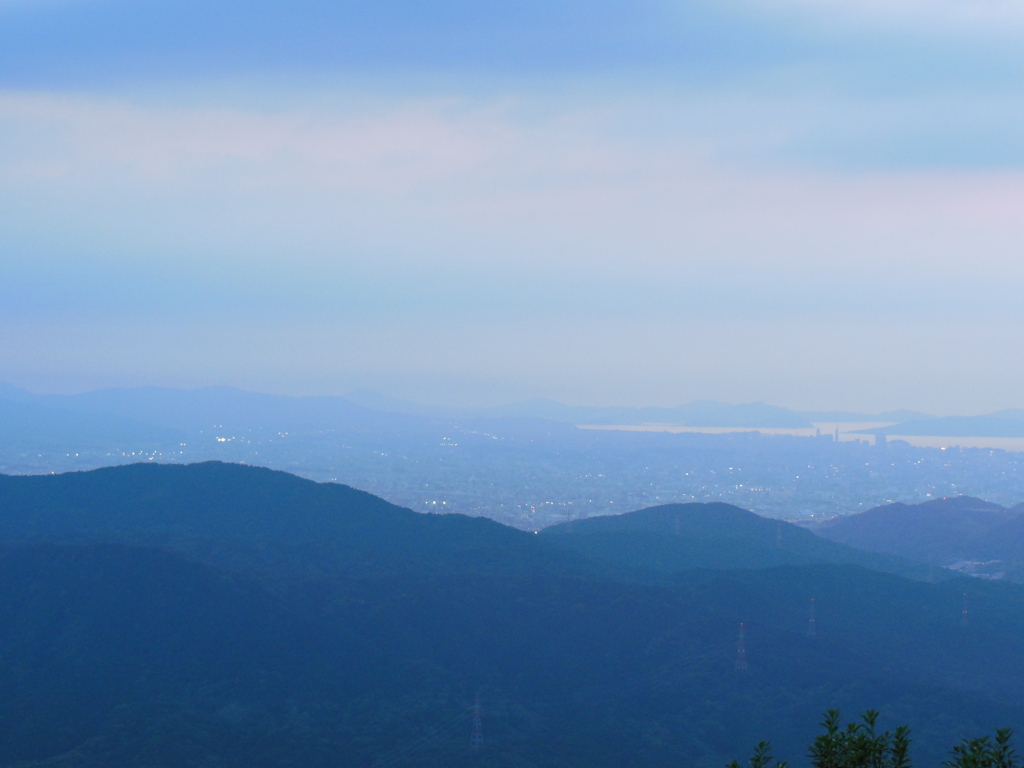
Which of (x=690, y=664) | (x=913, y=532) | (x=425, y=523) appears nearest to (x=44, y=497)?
(x=425, y=523)

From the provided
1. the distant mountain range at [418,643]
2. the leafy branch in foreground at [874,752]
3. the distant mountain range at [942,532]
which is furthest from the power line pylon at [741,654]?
the distant mountain range at [942,532]

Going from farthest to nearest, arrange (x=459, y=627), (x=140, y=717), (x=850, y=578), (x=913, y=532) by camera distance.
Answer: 1. (x=913, y=532)
2. (x=850, y=578)
3. (x=459, y=627)
4. (x=140, y=717)

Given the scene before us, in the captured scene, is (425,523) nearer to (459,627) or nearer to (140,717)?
(459,627)

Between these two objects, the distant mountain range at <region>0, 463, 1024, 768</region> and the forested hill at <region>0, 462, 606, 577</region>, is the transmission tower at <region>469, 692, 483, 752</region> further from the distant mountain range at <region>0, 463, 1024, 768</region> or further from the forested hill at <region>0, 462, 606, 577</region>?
the forested hill at <region>0, 462, 606, 577</region>

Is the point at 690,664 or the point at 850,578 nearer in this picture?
the point at 690,664

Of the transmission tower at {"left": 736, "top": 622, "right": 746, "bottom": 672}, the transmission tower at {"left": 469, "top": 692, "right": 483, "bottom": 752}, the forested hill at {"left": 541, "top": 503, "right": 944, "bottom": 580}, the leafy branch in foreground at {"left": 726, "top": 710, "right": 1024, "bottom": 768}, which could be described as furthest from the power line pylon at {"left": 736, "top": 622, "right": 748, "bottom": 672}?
the leafy branch in foreground at {"left": 726, "top": 710, "right": 1024, "bottom": 768}

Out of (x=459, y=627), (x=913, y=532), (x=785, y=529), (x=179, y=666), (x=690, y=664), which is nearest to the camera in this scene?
(x=179, y=666)
